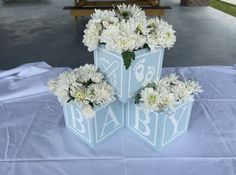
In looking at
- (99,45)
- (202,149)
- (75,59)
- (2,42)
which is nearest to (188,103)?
(202,149)

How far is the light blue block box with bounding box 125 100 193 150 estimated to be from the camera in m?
0.85

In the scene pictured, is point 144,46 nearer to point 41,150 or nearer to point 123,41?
point 123,41

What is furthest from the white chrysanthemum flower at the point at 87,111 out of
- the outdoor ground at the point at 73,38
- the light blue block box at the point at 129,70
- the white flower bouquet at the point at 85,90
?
the outdoor ground at the point at 73,38

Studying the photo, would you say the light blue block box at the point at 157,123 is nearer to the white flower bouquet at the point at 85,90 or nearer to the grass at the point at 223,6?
the white flower bouquet at the point at 85,90

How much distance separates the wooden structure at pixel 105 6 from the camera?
4.17 m

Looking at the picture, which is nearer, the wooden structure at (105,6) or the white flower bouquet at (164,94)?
the white flower bouquet at (164,94)

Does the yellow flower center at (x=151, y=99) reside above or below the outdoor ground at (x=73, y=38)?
above

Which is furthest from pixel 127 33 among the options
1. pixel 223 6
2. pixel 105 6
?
pixel 223 6

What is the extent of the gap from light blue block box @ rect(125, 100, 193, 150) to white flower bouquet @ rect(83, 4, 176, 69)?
7.8 inches

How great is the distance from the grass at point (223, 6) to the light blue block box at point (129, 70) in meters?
5.05

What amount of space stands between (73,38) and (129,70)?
3403 millimetres

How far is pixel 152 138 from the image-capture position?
0.89 m

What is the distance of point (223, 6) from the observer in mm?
6066

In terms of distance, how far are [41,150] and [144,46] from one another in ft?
1.65
